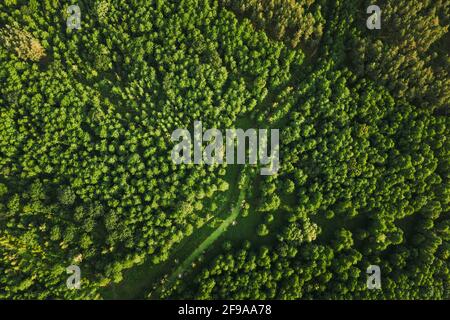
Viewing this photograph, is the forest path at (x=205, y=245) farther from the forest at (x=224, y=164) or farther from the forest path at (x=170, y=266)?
the forest at (x=224, y=164)

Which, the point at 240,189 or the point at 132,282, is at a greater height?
the point at 240,189

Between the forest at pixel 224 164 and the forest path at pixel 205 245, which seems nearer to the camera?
the forest path at pixel 205 245

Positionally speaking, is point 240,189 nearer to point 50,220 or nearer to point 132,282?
point 132,282

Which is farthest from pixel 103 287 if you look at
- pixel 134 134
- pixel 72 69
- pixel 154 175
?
pixel 72 69

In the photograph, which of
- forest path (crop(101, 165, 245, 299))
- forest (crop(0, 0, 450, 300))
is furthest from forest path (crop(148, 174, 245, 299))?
forest (crop(0, 0, 450, 300))

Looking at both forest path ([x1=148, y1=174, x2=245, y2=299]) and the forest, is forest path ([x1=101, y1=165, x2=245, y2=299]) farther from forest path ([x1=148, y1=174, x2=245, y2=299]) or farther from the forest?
the forest

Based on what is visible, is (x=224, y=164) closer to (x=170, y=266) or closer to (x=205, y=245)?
(x=205, y=245)

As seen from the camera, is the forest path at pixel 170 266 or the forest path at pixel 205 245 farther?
the forest path at pixel 170 266

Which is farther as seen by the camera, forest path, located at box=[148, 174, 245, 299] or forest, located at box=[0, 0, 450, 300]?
forest, located at box=[0, 0, 450, 300]

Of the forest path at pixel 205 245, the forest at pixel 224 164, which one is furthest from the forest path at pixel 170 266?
the forest at pixel 224 164
